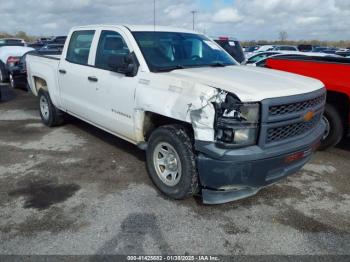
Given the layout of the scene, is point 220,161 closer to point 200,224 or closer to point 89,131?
point 200,224

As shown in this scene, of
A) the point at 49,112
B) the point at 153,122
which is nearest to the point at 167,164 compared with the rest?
the point at 153,122

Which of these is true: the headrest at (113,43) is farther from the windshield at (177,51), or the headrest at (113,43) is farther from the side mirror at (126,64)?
the side mirror at (126,64)

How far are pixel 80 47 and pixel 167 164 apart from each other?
273 centimetres

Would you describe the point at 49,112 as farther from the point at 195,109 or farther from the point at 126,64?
the point at 195,109

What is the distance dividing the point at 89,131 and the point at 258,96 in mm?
4395

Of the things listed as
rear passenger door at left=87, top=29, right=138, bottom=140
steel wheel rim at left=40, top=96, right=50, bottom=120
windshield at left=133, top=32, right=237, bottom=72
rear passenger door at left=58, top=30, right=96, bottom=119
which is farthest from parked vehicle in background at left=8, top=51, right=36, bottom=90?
windshield at left=133, top=32, right=237, bottom=72

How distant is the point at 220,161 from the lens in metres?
3.30

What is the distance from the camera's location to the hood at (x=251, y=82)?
10.9 feet

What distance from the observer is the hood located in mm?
3312

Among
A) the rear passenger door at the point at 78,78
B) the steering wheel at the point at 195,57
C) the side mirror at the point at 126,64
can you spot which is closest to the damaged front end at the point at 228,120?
the side mirror at the point at 126,64

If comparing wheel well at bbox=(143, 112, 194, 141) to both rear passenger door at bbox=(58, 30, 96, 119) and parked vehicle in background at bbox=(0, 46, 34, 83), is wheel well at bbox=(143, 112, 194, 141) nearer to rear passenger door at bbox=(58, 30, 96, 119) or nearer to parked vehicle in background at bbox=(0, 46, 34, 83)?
rear passenger door at bbox=(58, 30, 96, 119)

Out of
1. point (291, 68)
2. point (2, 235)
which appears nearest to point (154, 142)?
point (2, 235)

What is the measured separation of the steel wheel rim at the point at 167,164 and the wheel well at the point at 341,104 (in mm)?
2936

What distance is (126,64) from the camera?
4293mm
